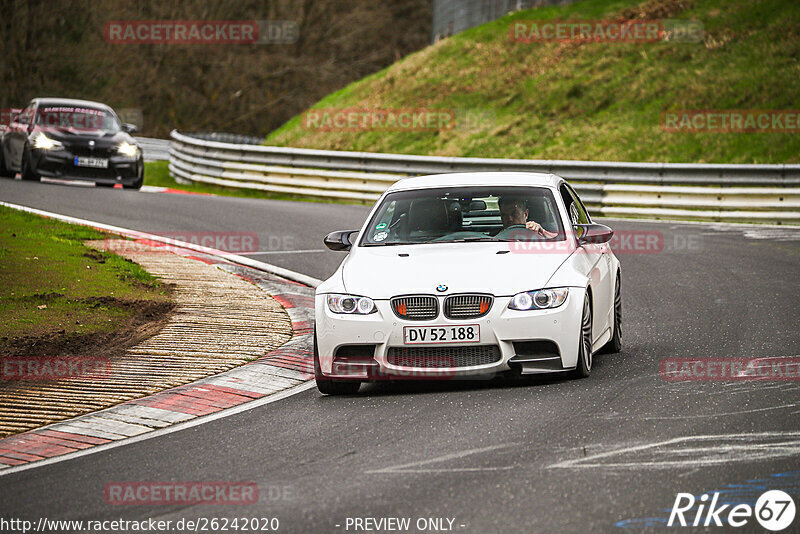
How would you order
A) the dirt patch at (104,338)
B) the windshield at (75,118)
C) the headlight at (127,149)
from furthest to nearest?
the windshield at (75,118), the headlight at (127,149), the dirt patch at (104,338)

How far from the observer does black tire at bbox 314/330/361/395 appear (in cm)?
825

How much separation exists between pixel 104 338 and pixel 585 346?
416cm

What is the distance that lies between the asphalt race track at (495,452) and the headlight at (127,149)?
16491 millimetres

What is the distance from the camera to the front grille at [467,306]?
313 inches

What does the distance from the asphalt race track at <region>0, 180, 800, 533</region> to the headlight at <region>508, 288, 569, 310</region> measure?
574 mm

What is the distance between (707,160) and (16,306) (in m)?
18.4

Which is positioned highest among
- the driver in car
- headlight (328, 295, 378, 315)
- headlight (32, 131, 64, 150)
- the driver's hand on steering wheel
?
headlight (32, 131, 64, 150)

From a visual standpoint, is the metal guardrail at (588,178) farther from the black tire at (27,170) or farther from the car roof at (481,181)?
the car roof at (481,181)

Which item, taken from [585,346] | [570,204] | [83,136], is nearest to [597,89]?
[83,136]

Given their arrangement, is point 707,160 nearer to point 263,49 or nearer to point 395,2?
point 263,49

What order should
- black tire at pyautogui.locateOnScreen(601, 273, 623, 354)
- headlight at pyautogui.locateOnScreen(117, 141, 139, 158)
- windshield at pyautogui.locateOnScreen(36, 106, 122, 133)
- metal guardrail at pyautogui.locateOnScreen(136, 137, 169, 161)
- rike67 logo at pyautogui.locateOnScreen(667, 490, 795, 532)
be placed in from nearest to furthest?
rike67 logo at pyautogui.locateOnScreen(667, 490, 795, 532) < black tire at pyautogui.locateOnScreen(601, 273, 623, 354) < headlight at pyautogui.locateOnScreen(117, 141, 139, 158) < windshield at pyautogui.locateOnScreen(36, 106, 122, 133) < metal guardrail at pyautogui.locateOnScreen(136, 137, 169, 161)

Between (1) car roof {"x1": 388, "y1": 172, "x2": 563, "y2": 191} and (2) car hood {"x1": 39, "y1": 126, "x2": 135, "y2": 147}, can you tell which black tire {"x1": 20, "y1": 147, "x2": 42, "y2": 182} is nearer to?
(2) car hood {"x1": 39, "y1": 126, "x2": 135, "y2": 147}

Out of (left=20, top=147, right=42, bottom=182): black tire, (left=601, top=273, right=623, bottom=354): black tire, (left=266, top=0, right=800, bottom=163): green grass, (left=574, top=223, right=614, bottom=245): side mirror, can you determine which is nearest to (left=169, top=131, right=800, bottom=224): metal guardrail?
(left=266, top=0, right=800, bottom=163): green grass

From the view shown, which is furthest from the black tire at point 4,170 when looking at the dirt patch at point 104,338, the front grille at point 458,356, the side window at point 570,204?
the front grille at point 458,356
